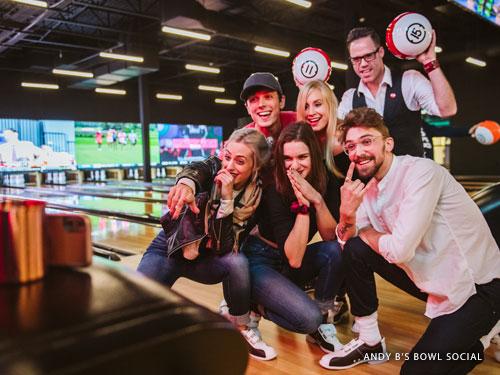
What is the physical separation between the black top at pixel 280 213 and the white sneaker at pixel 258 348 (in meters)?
0.43

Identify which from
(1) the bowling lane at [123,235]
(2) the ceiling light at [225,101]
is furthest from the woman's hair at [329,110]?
(2) the ceiling light at [225,101]

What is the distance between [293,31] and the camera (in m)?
11.7

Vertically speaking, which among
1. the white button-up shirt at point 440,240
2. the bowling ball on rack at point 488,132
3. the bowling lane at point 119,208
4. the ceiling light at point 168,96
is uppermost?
the ceiling light at point 168,96

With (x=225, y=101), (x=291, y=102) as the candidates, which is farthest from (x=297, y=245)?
(x=225, y=101)

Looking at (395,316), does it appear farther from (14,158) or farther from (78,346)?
(14,158)

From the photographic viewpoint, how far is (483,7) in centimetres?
469

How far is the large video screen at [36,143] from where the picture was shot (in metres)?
13.8

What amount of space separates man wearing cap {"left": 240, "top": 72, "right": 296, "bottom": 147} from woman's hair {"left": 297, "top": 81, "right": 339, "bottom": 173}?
12cm

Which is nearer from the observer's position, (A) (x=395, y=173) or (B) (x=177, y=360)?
(B) (x=177, y=360)

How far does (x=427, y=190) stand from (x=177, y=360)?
1.27 m

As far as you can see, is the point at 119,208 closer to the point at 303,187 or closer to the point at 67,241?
the point at 303,187

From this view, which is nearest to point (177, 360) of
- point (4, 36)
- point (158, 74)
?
point (4, 36)

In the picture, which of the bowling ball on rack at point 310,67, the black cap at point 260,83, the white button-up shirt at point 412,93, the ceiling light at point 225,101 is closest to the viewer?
the black cap at point 260,83

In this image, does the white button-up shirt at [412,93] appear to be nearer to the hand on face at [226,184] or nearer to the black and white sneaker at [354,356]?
the hand on face at [226,184]
